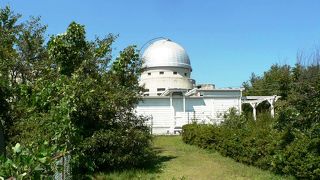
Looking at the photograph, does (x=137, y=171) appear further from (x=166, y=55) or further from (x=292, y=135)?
(x=166, y=55)

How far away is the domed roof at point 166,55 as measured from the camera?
5922cm

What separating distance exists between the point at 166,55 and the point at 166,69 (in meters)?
1.94

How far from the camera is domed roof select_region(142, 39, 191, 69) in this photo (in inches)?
2331

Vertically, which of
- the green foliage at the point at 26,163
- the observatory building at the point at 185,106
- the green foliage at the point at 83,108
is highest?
the observatory building at the point at 185,106

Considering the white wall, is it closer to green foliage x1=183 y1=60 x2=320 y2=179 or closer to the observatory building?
the observatory building

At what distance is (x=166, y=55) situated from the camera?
59656 mm

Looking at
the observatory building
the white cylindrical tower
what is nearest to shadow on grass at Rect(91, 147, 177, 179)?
the observatory building

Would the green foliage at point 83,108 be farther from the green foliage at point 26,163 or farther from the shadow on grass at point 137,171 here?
the green foliage at point 26,163

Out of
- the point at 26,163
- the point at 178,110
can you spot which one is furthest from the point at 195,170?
the point at 178,110

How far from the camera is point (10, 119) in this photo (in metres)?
16.2

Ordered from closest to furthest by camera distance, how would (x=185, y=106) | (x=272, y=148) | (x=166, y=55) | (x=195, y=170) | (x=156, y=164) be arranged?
(x=272, y=148), (x=195, y=170), (x=156, y=164), (x=185, y=106), (x=166, y=55)

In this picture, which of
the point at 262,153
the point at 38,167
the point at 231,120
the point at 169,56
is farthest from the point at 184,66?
the point at 38,167

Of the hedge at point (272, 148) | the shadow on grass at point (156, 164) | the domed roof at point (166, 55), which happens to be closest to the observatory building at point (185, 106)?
the hedge at point (272, 148)

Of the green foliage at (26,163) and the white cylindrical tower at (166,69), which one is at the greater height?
the white cylindrical tower at (166,69)
